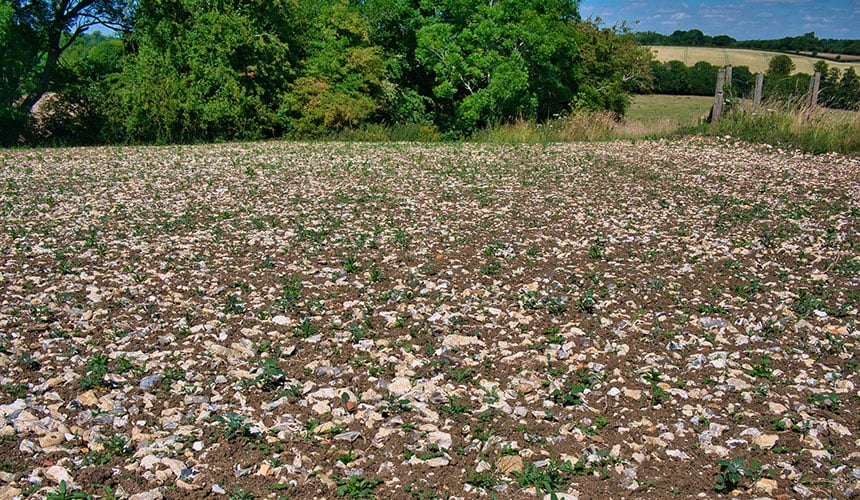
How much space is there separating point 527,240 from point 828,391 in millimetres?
4124

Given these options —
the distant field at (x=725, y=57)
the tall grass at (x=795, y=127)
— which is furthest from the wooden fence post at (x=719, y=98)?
the distant field at (x=725, y=57)

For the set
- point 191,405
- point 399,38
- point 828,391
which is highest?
point 399,38

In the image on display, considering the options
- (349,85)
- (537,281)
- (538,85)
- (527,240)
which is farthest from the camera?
(538,85)

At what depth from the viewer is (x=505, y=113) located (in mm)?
27562

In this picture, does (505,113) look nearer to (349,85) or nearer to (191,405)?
(349,85)

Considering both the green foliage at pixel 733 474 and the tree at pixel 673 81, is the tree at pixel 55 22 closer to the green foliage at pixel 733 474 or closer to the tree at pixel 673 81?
A: the green foliage at pixel 733 474

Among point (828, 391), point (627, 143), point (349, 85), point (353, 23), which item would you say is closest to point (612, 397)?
point (828, 391)

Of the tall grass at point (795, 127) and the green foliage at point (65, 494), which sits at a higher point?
the tall grass at point (795, 127)

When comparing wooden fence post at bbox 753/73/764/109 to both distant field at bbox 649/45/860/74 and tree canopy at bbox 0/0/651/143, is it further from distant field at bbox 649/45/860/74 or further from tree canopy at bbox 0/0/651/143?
distant field at bbox 649/45/860/74

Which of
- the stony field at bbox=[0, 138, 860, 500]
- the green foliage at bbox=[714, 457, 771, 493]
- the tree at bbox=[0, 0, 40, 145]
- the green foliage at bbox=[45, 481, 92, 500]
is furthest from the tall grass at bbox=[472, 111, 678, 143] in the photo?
the green foliage at bbox=[45, 481, 92, 500]

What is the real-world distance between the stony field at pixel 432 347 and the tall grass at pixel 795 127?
5.15m

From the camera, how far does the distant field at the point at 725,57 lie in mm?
49731

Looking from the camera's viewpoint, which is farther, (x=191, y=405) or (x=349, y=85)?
(x=349, y=85)

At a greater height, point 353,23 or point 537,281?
point 353,23
